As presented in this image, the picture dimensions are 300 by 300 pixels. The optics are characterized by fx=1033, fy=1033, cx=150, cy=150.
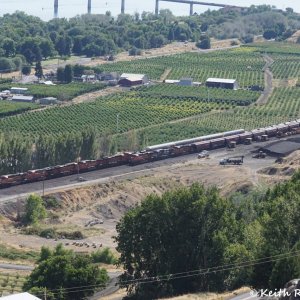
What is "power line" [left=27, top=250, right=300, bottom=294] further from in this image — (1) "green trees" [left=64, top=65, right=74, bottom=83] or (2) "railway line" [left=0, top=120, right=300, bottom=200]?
(1) "green trees" [left=64, top=65, right=74, bottom=83]

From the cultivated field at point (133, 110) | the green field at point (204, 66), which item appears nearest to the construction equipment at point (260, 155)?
the cultivated field at point (133, 110)

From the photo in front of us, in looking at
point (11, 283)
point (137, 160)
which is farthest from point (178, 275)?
point (137, 160)

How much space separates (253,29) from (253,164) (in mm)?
72845

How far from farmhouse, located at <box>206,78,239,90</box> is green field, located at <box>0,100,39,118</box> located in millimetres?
16852

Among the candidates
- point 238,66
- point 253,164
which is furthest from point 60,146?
point 238,66

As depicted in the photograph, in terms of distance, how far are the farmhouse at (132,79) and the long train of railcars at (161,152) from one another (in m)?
21.0

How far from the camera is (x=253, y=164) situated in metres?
51.1

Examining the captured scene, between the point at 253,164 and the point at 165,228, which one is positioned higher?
the point at 165,228

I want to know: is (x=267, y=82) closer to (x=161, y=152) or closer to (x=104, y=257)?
(x=161, y=152)

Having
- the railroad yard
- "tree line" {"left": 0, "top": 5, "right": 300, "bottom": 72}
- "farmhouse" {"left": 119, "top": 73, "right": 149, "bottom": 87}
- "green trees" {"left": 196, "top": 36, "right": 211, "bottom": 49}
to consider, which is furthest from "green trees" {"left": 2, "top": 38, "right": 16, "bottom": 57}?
"green trees" {"left": 196, "top": 36, "right": 211, "bottom": 49}

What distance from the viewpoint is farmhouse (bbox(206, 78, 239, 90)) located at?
7962cm

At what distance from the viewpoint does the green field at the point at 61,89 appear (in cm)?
7350

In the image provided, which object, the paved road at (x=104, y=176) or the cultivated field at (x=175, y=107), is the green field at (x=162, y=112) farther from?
the paved road at (x=104, y=176)

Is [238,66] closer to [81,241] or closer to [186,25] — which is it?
[186,25]
